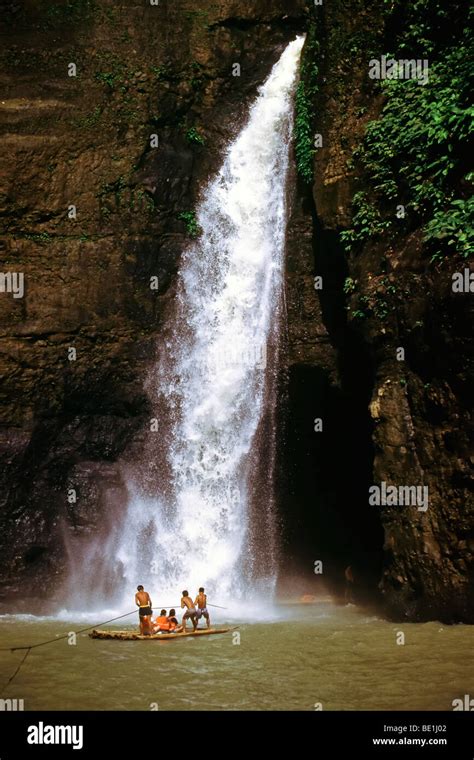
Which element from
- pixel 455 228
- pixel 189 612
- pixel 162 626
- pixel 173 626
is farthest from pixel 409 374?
pixel 162 626

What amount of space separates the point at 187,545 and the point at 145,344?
16.9 feet

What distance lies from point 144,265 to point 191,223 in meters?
1.71

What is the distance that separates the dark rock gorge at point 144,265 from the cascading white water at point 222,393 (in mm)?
519

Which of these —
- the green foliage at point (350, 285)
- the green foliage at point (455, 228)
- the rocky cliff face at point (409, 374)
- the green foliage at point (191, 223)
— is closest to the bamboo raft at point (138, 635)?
the rocky cliff face at point (409, 374)

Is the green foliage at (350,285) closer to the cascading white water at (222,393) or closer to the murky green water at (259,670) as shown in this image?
the cascading white water at (222,393)

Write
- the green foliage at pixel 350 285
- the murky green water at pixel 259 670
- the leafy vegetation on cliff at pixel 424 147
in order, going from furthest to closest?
1. the green foliage at pixel 350 285
2. the leafy vegetation on cliff at pixel 424 147
3. the murky green water at pixel 259 670

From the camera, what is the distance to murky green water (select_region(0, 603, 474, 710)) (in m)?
7.68

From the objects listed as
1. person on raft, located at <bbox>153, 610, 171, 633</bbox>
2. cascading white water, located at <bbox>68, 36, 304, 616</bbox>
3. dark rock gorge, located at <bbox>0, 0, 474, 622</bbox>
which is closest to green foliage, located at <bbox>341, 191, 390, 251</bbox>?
dark rock gorge, located at <bbox>0, 0, 474, 622</bbox>

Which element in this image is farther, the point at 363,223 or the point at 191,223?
the point at 191,223

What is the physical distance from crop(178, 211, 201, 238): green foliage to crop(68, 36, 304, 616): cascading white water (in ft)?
0.74

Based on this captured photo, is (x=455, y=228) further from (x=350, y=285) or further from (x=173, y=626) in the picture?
(x=173, y=626)

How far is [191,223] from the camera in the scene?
59.7 ft

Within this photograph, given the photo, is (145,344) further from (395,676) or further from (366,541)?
(395,676)

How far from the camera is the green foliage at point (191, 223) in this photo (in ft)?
59.5
